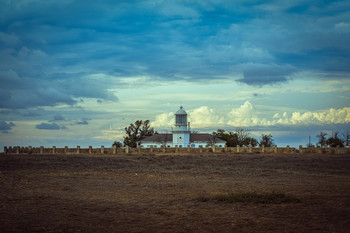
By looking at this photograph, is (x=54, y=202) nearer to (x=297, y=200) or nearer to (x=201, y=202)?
(x=201, y=202)

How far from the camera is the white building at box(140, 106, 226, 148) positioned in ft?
285

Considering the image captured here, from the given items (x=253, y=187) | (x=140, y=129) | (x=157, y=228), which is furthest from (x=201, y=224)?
(x=140, y=129)

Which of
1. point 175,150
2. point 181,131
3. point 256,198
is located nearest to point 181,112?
point 181,131

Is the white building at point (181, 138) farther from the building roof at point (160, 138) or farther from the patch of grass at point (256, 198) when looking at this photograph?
the patch of grass at point (256, 198)

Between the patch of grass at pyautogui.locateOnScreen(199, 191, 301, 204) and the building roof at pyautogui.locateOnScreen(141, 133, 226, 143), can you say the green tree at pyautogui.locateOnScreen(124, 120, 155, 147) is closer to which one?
the building roof at pyautogui.locateOnScreen(141, 133, 226, 143)

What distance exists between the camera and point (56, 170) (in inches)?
1221

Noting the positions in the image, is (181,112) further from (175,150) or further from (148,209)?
(148,209)

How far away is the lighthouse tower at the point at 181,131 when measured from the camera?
86.8 meters

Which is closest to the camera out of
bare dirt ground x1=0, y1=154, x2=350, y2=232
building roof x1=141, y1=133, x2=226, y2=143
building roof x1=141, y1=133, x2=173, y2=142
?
bare dirt ground x1=0, y1=154, x2=350, y2=232

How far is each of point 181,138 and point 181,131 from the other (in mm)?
1492

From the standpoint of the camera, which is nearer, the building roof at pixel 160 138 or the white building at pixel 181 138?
the white building at pixel 181 138

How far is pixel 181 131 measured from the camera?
86.6 metres

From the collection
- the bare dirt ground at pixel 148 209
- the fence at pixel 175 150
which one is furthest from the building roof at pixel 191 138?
the bare dirt ground at pixel 148 209

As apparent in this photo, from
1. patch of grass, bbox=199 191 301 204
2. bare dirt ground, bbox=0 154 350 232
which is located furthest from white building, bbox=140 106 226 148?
patch of grass, bbox=199 191 301 204
